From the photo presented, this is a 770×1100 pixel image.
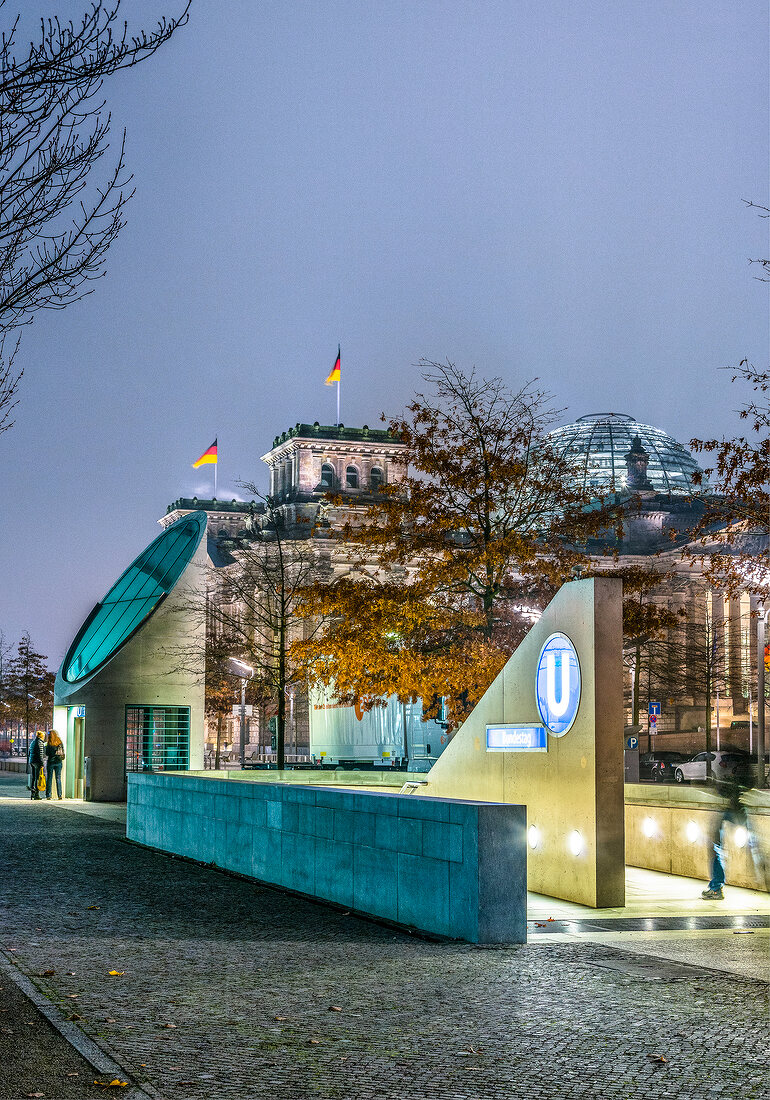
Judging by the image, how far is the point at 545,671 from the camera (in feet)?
53.9

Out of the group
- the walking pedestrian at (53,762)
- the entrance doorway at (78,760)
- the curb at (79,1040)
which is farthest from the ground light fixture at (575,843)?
the walking pedestrian at (53,762)

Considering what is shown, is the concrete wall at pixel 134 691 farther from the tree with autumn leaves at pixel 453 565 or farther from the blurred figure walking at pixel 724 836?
the blurred figure walking at pixel 724 836

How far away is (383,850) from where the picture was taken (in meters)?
13.5

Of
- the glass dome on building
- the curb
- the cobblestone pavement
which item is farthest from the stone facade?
the curb

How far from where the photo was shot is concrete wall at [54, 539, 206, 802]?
35.9 m

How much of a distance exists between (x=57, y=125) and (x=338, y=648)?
1569 cm

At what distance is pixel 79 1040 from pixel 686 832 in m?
12.6

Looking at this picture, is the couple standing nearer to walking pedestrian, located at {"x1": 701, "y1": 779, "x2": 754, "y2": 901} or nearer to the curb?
walking pedestrian, located at {"x1": 701, "y1": 779, "x2": 754, "y2": 901}

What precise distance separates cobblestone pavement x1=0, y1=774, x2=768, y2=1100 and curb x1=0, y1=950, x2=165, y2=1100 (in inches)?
3.7

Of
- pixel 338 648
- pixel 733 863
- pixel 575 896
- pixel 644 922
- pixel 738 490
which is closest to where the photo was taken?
pixel 644 922

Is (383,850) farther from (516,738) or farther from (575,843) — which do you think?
(516,738)

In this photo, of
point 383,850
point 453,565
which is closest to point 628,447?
point 453,565

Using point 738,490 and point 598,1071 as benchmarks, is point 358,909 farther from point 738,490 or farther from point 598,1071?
point 738,490

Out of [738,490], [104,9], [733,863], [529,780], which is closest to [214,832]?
[529,780]
